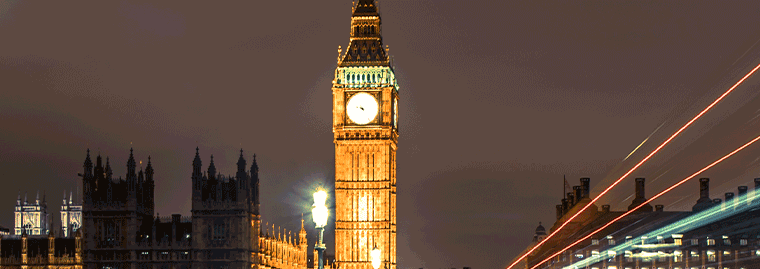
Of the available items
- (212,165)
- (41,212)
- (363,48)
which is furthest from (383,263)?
(41,212)

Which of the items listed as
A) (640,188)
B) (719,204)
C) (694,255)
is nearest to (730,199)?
(719,204)

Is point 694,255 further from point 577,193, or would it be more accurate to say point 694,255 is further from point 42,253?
point 42,253

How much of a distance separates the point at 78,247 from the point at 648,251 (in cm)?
5577

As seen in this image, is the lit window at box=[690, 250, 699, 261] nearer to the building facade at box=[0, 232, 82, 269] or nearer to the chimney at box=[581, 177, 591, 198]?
the chimney at box=[581, 177, 591, 198]

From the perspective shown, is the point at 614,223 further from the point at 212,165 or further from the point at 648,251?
the point at 212,165

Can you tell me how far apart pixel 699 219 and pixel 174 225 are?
51957 mm

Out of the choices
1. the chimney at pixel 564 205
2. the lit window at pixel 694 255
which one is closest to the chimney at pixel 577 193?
the chimney at pixel 564 205

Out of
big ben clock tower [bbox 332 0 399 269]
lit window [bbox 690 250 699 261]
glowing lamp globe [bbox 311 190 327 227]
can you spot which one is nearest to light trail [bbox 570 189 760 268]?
lit window [bbox 690 250 699 261]

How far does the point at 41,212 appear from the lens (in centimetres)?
18100

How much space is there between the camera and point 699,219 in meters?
105

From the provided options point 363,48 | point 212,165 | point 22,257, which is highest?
point 363,48

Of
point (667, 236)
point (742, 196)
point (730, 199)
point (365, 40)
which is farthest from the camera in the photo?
point (667, 236)

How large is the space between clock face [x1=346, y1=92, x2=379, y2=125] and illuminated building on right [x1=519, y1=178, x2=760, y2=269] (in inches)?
1091

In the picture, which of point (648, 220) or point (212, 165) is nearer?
point (212, 165)
